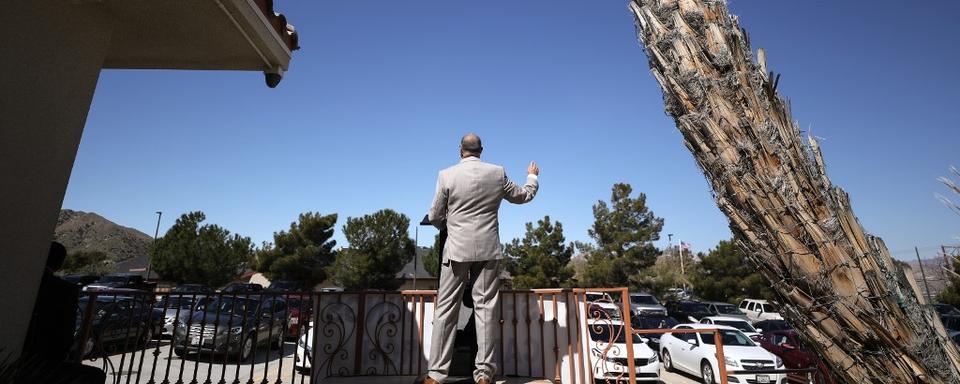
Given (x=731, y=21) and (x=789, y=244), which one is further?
(x=731, y=21)

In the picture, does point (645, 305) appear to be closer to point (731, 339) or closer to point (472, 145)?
point (731, 339)

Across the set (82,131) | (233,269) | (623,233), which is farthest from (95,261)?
(82,131)

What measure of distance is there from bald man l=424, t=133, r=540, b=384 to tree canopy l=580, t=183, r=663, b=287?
1116 inches

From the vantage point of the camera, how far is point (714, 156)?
242 cm

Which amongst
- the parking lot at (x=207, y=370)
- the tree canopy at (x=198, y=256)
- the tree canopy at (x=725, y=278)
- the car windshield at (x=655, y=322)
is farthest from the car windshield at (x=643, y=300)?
the tree canopy at (x=198, y=256)

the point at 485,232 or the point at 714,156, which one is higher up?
the point at 714,156

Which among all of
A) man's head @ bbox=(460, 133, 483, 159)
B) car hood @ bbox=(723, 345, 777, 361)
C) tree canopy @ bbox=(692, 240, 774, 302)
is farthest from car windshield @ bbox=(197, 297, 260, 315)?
tree canopy @ bbox=(692, 240, 774, 302)

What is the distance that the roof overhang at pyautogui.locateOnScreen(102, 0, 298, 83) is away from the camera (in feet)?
11.9

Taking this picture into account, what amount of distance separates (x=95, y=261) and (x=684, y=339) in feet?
195

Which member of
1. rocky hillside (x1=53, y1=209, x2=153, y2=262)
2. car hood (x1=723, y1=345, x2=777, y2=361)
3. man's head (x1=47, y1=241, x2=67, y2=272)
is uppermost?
rocky hillside (x1=53, y1=209, x2=153, y2=262)

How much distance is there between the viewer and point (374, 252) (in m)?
34.2

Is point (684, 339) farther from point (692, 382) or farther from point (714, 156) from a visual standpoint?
point (714, 156)

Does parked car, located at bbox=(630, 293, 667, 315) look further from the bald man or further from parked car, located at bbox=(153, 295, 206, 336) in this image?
the bald man

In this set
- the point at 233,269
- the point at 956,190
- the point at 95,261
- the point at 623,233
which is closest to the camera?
the point at 956,190
